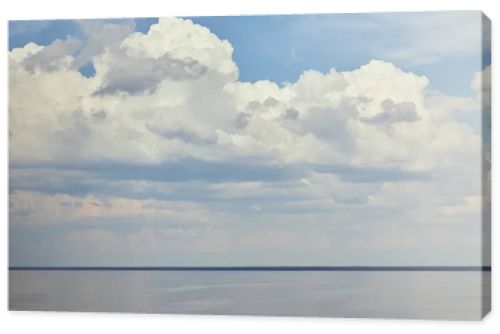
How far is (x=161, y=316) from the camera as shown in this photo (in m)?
15.3

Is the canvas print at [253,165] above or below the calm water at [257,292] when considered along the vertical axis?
above

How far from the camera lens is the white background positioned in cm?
1467

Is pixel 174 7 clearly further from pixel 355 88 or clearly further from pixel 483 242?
pixel 483 242

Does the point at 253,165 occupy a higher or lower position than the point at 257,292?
higher

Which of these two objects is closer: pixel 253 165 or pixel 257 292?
pixel 257 292

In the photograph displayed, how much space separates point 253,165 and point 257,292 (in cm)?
139

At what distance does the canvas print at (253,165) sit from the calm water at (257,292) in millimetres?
20

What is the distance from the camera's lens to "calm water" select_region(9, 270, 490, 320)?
14.6m

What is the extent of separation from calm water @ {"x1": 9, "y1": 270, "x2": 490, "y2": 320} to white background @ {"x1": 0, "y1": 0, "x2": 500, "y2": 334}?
0.11m

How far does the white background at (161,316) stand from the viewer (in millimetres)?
14672

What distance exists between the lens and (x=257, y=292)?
48.8 feet

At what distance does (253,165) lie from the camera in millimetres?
15180

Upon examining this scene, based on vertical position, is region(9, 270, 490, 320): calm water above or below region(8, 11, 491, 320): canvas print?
below

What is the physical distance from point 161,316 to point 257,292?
117 centimetres
